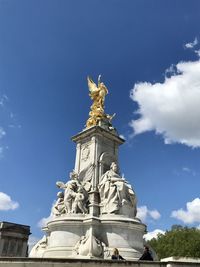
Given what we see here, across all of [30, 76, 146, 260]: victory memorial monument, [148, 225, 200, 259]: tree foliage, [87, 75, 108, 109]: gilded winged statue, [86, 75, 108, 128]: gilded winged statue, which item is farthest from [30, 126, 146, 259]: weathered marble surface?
[148, 225, 200, 259]: tree foliage

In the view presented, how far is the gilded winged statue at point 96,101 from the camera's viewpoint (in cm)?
2502

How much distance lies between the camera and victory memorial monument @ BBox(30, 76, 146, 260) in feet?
59.5

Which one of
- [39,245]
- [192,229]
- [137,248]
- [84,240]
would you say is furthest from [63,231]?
[192,229]

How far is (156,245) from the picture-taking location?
4369 centimetres

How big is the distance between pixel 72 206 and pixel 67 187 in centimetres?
139

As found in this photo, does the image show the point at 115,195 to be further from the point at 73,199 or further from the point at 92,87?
the point at 92,87

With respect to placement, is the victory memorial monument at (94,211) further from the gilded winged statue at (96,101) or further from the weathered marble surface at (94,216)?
the gilded winged statue at (96,101)

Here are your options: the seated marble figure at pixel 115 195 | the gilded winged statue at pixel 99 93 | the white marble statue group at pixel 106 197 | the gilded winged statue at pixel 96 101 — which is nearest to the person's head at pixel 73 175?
the white marble statue group at pixel 106 197

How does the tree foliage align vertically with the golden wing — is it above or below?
below

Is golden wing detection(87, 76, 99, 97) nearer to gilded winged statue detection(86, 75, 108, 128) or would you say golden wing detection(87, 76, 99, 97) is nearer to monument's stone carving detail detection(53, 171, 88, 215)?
gilded winged statue detection(86, 75, 108, 128)

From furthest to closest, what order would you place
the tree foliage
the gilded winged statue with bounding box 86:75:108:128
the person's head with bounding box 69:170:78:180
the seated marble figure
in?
the tree foliage
the gilded winged statue with bounding box 86:75:108:128
the person's head with bounding box 69:170:78:180
the seated marble figure

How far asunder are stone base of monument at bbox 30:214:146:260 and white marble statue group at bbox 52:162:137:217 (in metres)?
0.60

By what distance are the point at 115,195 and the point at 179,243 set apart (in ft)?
83.0

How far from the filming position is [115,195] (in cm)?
1984
